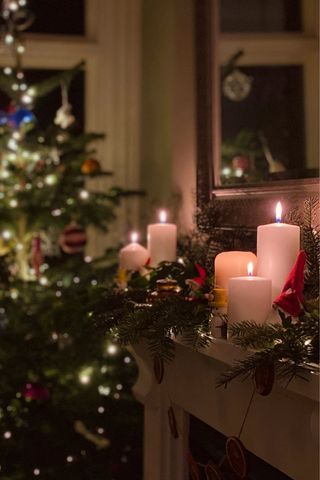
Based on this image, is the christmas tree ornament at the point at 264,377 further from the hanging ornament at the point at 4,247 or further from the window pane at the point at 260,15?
the hanging ornament at the point at 4,247

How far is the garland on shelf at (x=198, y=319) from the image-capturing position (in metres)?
1.02

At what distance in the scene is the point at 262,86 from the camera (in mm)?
1704

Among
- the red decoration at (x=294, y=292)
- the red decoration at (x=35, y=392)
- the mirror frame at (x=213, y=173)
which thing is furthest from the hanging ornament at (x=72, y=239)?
the red decoration at (x=294, y=292)

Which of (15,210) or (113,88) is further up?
(113,88)

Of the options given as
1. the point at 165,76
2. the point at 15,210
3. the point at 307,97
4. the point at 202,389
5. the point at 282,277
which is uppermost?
the point at 165,76

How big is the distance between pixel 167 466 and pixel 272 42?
1.16 meters

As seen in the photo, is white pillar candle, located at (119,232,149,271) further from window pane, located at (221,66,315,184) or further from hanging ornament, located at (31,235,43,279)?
hanging ornament, located at (31,235,43,279)

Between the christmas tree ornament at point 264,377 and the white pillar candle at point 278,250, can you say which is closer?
the christmas tree ornament at point 264,377

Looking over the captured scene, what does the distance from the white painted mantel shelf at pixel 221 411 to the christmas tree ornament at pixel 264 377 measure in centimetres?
3

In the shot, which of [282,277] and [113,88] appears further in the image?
[113,88]

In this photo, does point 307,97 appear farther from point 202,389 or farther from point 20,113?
point 20,113

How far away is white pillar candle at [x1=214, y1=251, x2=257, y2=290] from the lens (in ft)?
4.25

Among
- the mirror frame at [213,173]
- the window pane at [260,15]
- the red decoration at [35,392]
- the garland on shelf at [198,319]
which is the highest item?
the window pane at [260,15]

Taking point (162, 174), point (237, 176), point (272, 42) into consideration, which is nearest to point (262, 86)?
point (272, 42)
